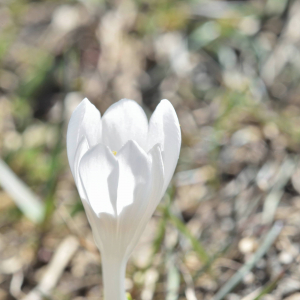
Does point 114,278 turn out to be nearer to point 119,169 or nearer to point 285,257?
point 119,169

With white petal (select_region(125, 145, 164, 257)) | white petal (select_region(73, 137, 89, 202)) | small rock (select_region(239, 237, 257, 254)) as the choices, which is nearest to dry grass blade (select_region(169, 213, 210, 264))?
small rock (select_region(239, 237, 257, 254))

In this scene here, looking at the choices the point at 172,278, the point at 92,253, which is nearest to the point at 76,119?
the point at 172,278

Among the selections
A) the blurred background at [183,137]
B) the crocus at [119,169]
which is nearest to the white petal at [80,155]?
the crocus at [119,169]

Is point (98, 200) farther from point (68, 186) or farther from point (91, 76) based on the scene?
point (91, 76)

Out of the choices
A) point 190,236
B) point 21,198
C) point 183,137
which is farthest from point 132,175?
point 183,137

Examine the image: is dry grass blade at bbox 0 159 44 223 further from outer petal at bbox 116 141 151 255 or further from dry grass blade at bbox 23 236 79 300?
outer petal at bbox 116 141 151 255
